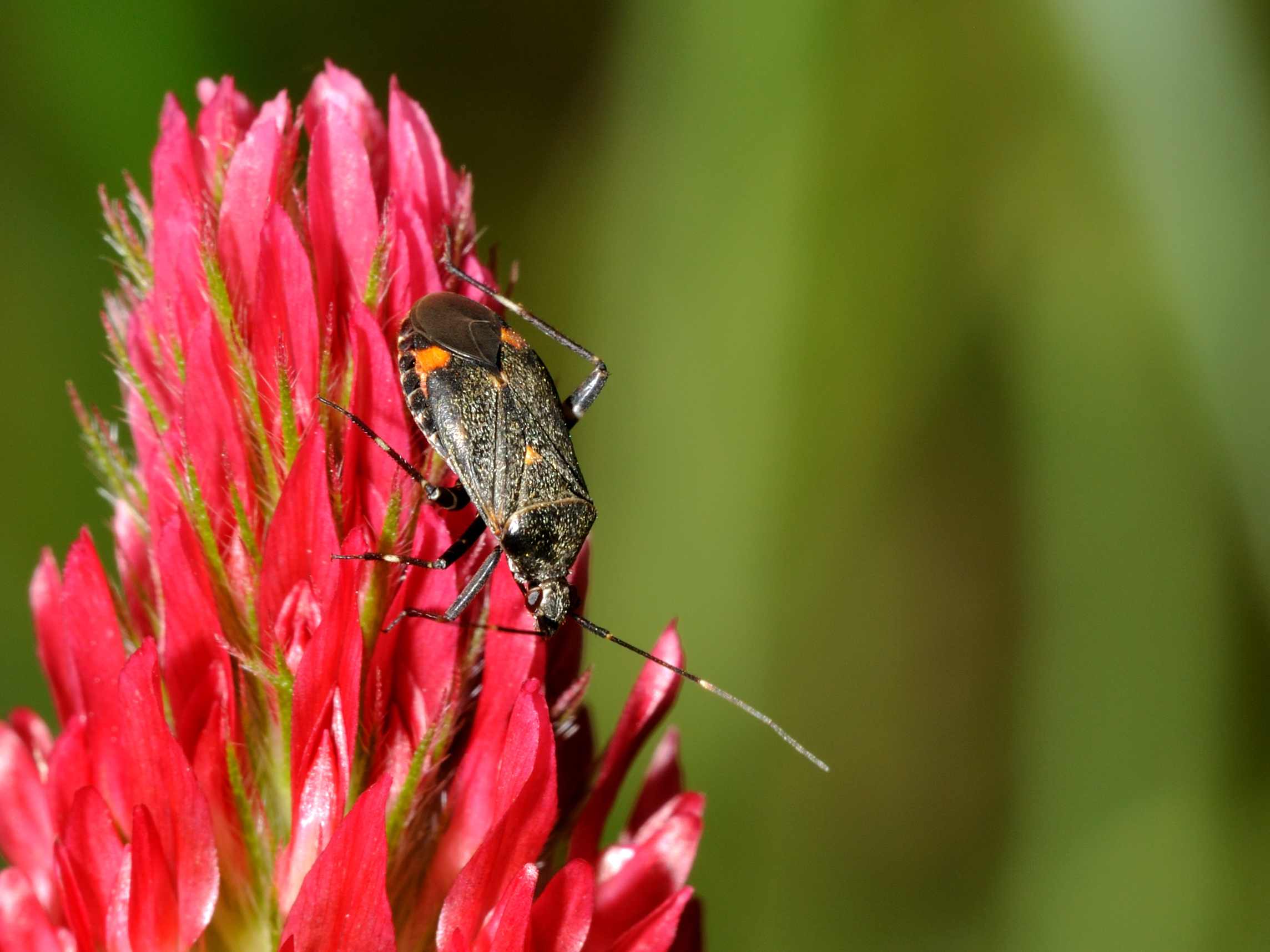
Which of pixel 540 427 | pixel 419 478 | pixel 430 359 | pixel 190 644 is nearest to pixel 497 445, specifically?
pixel 540 427

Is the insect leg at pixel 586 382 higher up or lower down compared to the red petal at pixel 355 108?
lower down

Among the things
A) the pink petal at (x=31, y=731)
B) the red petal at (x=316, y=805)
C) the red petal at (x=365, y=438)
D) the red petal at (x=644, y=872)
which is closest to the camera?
the red petal at (x=316, y=805)

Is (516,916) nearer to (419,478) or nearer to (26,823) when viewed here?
(419,478)

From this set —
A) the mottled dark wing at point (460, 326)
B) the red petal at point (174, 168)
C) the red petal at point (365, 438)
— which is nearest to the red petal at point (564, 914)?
the red petal at point (365, 438)

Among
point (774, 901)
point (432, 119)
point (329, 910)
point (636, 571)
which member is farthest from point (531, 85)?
point (329, 910)

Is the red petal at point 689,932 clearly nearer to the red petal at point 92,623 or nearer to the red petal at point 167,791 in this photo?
the red petal at point 167,791

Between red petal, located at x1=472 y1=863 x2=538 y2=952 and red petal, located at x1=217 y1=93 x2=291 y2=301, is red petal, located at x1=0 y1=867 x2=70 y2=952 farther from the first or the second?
red petal, located at x1=217 y1=93 x2=291 y2=301
